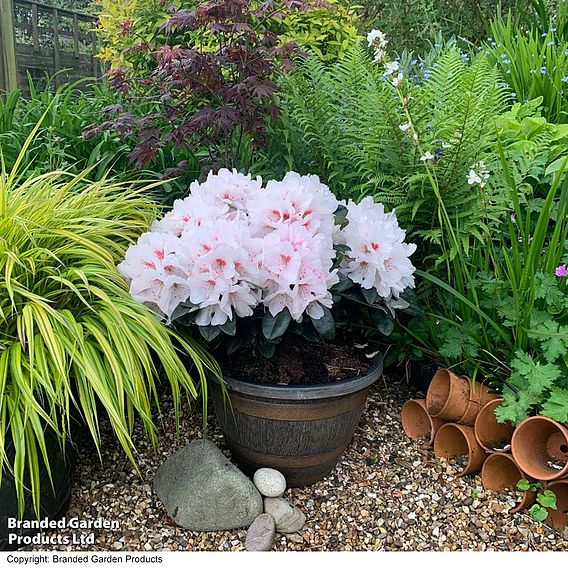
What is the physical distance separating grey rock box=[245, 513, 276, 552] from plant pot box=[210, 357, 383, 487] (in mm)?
175

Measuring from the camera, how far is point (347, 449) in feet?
6.50

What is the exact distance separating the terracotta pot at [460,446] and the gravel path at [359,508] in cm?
4

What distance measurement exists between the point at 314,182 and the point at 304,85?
639 mm

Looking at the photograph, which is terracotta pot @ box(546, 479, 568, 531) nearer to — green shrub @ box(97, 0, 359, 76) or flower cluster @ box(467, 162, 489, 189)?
flower cluster @ box(467, 162, 489, 189)

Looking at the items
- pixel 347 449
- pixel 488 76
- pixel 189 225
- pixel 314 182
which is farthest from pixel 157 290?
pixel 488 76

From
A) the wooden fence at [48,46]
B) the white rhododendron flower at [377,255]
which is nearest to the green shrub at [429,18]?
the wooden fence at [48,46]

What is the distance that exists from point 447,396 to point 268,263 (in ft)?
2.59

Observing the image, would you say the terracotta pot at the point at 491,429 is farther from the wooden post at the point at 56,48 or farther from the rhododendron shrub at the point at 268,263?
the wooden post at the point at 56,48

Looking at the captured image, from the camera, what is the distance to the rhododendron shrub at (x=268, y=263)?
5.14 feet

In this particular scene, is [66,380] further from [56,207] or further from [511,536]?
[511,536]

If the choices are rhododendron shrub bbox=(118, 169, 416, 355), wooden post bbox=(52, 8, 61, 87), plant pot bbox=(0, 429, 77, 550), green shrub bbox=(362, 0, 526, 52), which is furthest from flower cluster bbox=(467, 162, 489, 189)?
wooden post bbox=(52, 8, 61, 87)

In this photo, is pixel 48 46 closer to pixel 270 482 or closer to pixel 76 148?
pixel 76 148

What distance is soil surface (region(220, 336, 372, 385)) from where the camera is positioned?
1738mm

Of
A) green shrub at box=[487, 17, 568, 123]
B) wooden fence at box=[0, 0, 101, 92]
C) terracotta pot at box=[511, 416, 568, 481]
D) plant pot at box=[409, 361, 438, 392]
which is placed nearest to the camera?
terracotta pot at box=[511, 416, 568, 481]
